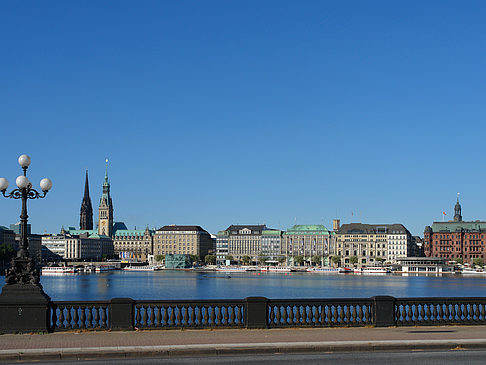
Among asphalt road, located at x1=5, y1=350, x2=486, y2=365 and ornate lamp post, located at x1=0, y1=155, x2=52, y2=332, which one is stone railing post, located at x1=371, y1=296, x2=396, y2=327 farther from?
ornate lamp post, located at x1=0, y1=155, x2=52, y2=332

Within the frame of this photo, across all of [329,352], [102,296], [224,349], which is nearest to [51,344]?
[224,349]

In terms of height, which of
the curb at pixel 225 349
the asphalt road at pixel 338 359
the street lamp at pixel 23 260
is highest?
the street lamp at pixel 23 260

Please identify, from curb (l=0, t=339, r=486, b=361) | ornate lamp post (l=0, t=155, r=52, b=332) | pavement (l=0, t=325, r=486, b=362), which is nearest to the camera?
curb (l=0, t=339, r=486, b=361)

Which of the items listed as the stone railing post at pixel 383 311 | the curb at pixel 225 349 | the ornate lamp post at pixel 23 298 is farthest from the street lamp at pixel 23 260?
the stone railing post at pixel 383 311

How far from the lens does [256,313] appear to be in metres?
25.3

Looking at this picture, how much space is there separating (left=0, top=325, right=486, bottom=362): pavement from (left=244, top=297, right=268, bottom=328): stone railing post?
261mm

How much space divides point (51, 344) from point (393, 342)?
33.1ft

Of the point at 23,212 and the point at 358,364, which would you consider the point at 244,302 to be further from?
the point at 23,212

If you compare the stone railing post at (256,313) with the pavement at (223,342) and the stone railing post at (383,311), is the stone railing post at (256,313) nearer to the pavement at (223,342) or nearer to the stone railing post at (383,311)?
the pavement at (223,342)

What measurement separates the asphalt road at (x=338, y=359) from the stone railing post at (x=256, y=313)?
3870 mm

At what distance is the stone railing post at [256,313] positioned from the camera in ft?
82.9

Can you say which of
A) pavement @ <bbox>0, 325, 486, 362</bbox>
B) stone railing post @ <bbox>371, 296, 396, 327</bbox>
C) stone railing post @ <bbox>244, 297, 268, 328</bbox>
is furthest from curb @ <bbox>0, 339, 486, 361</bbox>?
stone railing post @ <bbox>371, 296, 396, 327</bbox>

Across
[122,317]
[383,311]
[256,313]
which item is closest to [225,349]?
[256,313]

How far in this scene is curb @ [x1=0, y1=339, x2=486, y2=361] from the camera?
20.7 meters
